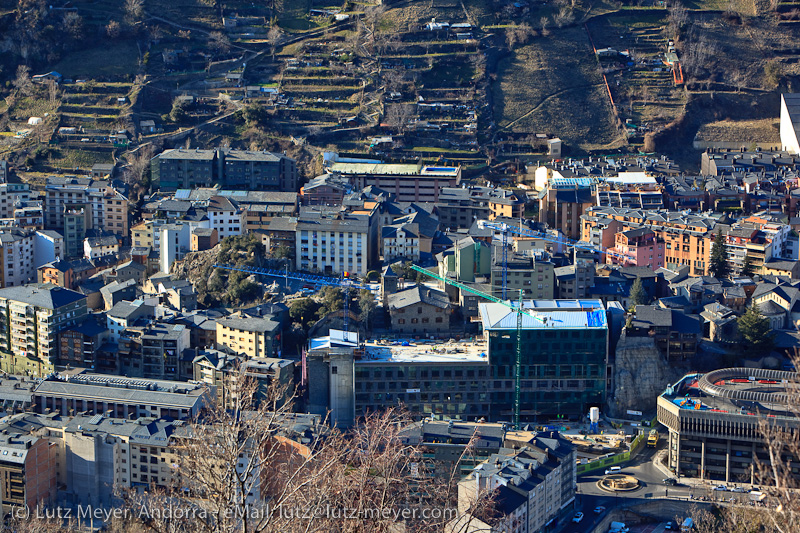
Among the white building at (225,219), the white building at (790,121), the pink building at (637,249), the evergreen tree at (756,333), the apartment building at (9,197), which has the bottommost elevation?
the evergreen tree at (756,333)

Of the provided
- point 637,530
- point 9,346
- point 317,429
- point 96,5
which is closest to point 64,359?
point 9,346

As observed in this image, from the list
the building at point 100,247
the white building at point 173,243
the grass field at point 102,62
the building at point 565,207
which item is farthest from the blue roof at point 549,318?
the grass field at point 102,62

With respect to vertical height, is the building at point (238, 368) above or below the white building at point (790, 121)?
below

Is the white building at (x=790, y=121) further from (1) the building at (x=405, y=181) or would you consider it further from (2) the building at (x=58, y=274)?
(2) the building at (x=58, y=274)

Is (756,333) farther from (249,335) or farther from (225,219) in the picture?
(225,219)

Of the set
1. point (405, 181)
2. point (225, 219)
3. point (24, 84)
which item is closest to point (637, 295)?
point (405, 181)

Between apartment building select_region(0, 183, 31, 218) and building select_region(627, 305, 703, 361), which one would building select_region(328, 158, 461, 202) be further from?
building select_region(627, 305, 703, 361)
